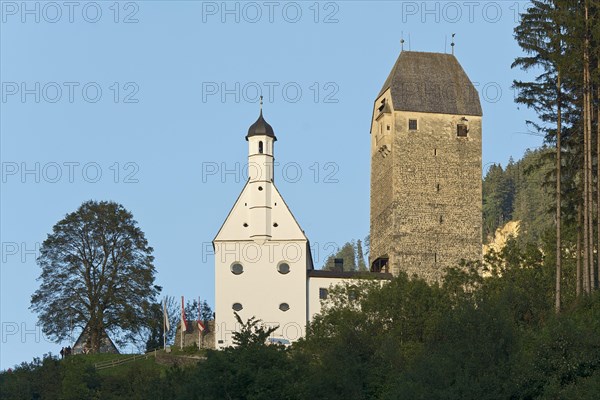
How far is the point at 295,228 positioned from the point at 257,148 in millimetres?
5439

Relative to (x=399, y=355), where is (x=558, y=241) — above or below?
above

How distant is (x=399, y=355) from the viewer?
205 ft

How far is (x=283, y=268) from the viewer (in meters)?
87.7

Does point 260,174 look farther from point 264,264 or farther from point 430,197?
point 430,197

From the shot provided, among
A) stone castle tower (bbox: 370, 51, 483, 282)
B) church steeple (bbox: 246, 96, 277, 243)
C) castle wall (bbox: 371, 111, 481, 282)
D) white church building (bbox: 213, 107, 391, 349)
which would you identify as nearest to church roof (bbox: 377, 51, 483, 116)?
stone castle tower (bbox: 370, 51, 483, 282)


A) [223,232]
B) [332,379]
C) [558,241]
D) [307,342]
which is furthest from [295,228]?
[332,379]

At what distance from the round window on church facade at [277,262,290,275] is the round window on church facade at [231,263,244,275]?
2.14 metres

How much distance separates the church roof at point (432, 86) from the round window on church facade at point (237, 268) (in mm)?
16755

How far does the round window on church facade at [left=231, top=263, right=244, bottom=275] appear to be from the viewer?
287 ft

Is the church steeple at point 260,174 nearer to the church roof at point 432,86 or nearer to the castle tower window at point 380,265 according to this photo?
the castle tower window at point 380,265

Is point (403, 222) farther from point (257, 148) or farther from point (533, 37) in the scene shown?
point (533, 37)

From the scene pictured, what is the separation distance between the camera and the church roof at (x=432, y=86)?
97812mm

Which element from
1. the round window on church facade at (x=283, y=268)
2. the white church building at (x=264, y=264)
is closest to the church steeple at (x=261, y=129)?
the white church building at (x=264, y=264)

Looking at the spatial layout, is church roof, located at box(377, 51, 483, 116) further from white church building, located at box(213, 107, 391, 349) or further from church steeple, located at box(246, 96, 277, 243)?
white church building, located at box(213, 107, 391, 349)
